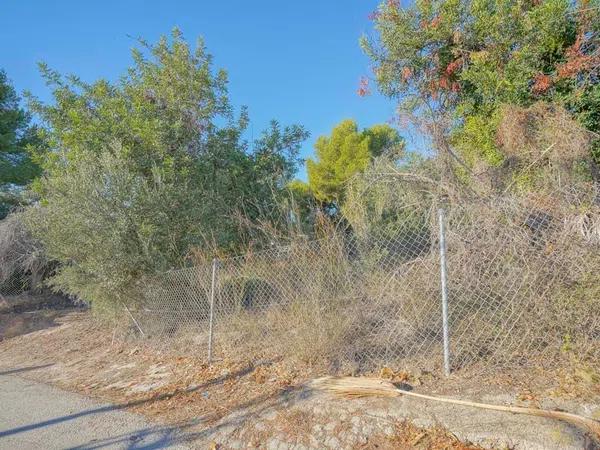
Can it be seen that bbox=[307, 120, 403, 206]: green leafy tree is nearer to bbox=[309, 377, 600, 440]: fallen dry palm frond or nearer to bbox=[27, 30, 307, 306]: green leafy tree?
bbox=[27, 30, 307, 306]: green leafy tree

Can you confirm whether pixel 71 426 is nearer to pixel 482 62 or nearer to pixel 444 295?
pixel 444 295

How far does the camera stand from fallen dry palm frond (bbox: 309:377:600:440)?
131 inches

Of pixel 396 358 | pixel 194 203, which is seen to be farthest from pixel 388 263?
pixel 194 203

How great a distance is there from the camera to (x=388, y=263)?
5.40 metres

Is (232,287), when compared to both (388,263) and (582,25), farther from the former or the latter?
(582,25)

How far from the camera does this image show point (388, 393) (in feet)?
13.4

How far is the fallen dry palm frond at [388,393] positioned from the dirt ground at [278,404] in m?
0.11

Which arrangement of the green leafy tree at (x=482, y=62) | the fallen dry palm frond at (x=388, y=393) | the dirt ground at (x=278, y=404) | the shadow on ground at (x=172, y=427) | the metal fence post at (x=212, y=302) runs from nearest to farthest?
→ the fallen dry palm frond at (x=388, y=393), the dirt ground at (x=278, y=404), the shadow on ground at (x=172, y=427), the metal fence post at (x=212, y=302), the green leafy tree at (x=482, y=62)

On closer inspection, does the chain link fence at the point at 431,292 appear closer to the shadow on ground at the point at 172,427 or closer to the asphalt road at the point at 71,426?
the shadow on ground at the point at 172,427

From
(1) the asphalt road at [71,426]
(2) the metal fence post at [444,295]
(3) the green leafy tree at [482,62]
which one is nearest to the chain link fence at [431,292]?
(2) the metal fence post at [444,295]

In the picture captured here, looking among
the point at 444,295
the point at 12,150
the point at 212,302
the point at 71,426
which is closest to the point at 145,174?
the point at 212,302

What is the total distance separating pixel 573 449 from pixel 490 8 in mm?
7524

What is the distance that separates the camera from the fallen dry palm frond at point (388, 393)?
10.9 feet

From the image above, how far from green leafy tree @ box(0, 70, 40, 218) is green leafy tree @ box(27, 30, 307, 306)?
17.4 ft
